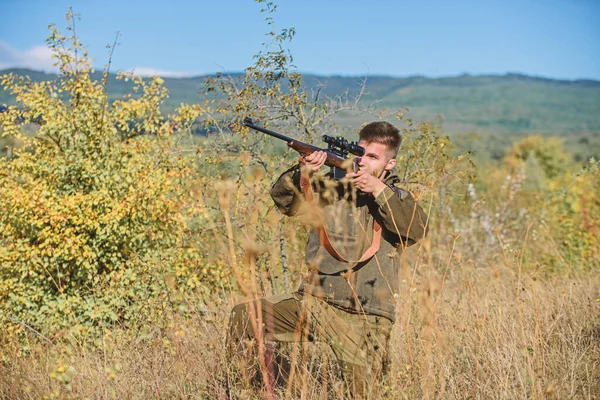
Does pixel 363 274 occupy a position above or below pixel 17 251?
above

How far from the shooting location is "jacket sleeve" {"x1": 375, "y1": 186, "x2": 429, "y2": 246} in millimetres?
3018

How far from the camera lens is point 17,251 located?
5.63 metres

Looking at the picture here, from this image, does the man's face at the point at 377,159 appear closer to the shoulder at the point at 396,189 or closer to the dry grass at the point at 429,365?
the shoulder at the point at 396,189

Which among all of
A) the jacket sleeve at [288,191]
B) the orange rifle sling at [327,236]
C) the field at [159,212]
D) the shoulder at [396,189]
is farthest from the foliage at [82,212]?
the shoulder at [396,189]

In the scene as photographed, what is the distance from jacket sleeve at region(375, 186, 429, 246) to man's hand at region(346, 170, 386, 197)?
3cm

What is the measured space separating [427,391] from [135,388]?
161 cm

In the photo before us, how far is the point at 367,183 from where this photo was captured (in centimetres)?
303

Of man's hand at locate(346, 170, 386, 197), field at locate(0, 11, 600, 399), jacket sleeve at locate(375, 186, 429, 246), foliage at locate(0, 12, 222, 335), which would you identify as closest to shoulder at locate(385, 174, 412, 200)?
jacket sleeve at locate(375, 186, 429, 246)

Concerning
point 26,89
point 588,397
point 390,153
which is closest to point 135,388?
point 390,153

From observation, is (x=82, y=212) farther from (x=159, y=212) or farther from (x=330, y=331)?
(x=330, y=331)

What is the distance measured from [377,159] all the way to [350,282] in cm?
81

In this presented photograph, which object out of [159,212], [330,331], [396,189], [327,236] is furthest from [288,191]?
[159,212]

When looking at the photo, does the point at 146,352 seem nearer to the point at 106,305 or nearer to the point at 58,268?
the point at 106,305

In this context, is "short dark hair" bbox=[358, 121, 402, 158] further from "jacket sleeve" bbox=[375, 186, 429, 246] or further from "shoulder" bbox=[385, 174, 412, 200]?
"jacket sleeve" bbox=[375, 186, 429, 246]
